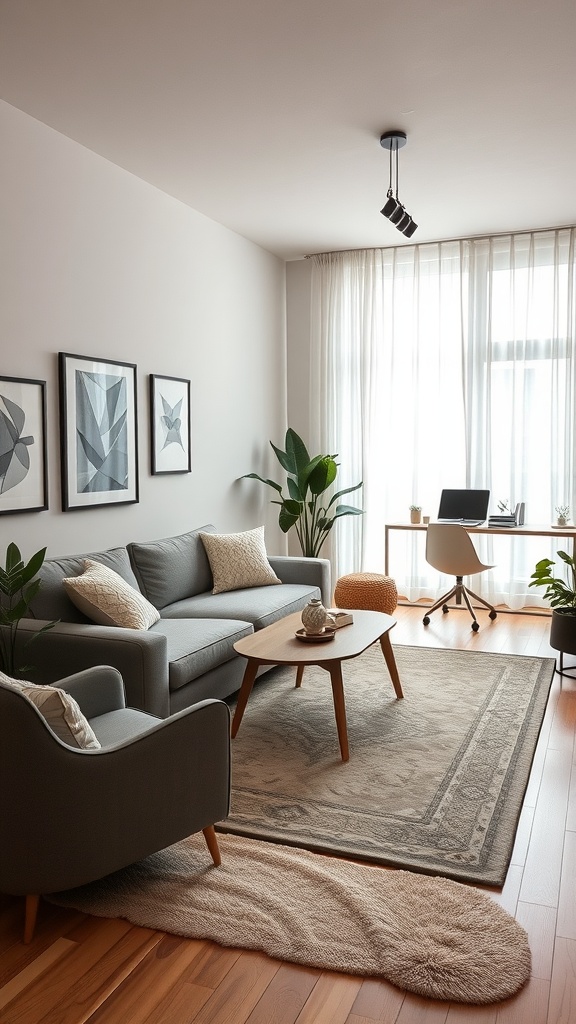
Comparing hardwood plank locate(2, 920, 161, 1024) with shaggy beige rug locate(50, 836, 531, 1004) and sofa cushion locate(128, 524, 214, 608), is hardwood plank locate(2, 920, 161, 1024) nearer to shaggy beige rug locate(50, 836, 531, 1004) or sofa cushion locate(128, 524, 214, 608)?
shaggy beige rug locate(50, 836, 531, 1004)

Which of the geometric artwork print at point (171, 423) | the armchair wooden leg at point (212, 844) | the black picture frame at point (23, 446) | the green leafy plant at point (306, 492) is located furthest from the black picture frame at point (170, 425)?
the armchair wooden leg at point (212, 844)

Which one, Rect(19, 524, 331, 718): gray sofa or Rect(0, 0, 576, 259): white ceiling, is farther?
Rect(19, 524, 331, 718): gray sofa

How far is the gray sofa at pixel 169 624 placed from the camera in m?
3.16

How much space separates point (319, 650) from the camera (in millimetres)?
3396

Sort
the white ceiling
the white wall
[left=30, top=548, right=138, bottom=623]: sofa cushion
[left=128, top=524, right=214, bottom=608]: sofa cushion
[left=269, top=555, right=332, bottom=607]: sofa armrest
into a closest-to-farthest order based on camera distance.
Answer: the white ceiling, [left=30, top=548, right=138, bottom=623]: sofa cushion, the white wall, [left=128, top=524, right=214, bottom=608]: sofa cushion, [left=269, top=555, right=332, bottom=607]: sofa armrest

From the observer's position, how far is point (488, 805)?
286 centimetres

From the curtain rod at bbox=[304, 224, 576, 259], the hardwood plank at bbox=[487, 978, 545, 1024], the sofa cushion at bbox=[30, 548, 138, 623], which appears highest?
the curtain rod at bbox=[304, 224, 576, 259]

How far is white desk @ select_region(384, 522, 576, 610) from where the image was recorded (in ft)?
18.3

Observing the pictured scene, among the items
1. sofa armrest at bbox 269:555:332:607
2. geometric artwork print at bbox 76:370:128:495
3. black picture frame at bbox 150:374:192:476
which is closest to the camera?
geometric artwork print at bbox 76:370:128:495

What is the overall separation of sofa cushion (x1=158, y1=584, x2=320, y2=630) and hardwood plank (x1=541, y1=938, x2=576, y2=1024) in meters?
2.31

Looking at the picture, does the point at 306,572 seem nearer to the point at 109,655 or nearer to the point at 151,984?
the point at 109,655

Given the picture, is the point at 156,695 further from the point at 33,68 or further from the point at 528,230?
the point at 528,230

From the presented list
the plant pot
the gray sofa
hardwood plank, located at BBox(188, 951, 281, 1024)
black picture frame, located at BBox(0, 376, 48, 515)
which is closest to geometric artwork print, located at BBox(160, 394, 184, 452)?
the gray sofa

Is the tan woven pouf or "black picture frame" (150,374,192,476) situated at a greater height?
"black picture frame" (150,374,192,476)
